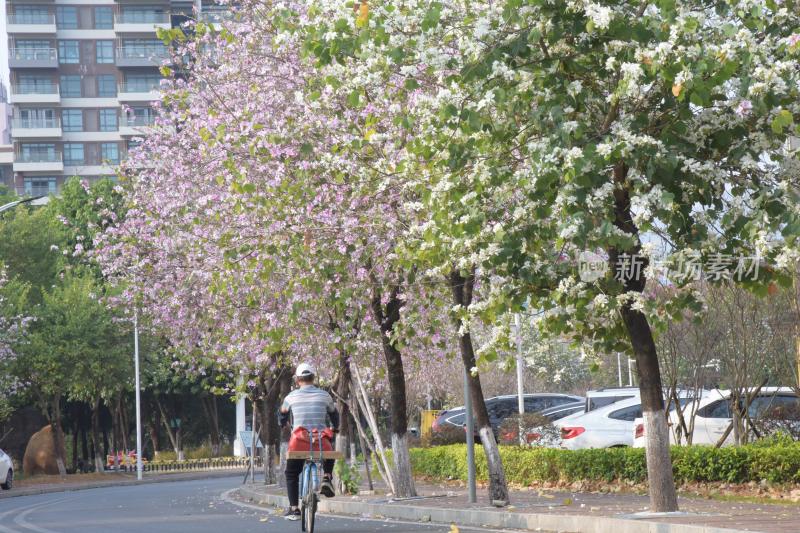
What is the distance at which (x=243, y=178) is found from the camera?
1950 cm

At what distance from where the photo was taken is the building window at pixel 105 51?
10050 cm

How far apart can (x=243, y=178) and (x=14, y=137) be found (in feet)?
272

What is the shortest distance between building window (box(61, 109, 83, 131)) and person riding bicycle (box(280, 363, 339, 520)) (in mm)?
88531

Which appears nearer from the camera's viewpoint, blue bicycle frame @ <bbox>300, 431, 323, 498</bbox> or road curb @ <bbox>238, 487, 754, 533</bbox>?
road curb @ <bbox>238, 487, 754, 533</bbox>

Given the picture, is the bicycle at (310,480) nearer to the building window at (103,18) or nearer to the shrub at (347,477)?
the shrub at (347,477)

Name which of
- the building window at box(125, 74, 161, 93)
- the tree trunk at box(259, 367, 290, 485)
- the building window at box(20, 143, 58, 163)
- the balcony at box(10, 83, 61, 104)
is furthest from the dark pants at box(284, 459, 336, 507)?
the balcony at box(10, 83, 61, 104)

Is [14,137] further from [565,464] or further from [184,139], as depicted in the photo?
[565,464]

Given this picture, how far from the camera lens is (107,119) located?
330ft

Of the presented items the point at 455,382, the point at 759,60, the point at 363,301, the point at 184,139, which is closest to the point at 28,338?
the point at 455,382

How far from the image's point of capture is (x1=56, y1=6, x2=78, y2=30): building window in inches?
3922

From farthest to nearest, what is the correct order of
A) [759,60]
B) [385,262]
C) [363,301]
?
[363,301], [385,262], [759,60]

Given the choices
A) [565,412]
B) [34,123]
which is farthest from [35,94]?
[565,412]

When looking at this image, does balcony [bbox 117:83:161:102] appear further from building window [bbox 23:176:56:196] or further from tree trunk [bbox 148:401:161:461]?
tree trunk [bbox 148:401:161:461]

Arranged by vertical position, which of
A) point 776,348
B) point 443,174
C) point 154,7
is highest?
point 154,7
